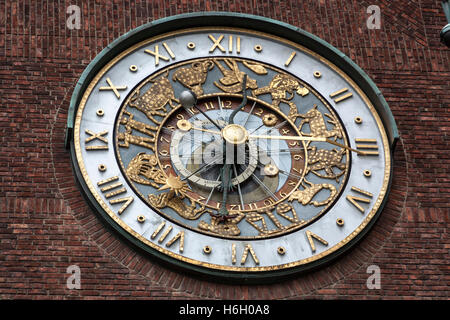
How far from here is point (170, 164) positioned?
53.8 feet

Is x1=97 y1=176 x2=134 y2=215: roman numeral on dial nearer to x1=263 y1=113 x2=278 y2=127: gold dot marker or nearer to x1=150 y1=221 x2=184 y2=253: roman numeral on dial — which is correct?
x1=150 y1=221 x2=184 y2=253: roman numeral on dial

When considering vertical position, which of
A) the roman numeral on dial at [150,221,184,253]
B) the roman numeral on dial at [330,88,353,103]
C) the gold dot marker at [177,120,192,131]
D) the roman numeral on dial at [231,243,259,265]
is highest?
the roman numeral on dial at [330,88,353,103]

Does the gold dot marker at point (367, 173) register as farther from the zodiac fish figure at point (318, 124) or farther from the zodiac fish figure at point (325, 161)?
the zodiac fish figure at point (318, 124)

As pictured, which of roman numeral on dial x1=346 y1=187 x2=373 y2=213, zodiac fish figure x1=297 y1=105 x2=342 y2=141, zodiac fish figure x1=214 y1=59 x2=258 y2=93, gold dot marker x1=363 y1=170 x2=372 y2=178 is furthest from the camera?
zodiac fish figure x1=214 y1=59 x2=258 y2=93

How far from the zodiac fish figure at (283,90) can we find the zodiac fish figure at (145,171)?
1738mm

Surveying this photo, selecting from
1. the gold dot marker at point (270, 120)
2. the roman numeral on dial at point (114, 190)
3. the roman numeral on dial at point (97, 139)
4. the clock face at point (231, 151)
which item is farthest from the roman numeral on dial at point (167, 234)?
the gold dot marker at point (270, 120)

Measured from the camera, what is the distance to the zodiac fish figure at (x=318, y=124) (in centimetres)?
Result: 1681

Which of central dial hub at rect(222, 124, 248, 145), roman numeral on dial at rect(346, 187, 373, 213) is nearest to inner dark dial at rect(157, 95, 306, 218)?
central dial hub at rect(222, 124, 248, 145)

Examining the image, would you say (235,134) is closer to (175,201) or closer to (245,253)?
(175,201)

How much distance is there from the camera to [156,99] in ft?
55.0

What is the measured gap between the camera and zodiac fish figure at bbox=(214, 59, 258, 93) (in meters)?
17.1

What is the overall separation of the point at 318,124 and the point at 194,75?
1694mm

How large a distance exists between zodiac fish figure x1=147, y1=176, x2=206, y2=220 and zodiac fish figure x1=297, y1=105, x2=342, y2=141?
1.85m

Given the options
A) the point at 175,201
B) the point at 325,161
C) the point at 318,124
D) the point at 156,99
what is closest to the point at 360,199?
the point at 325,161
